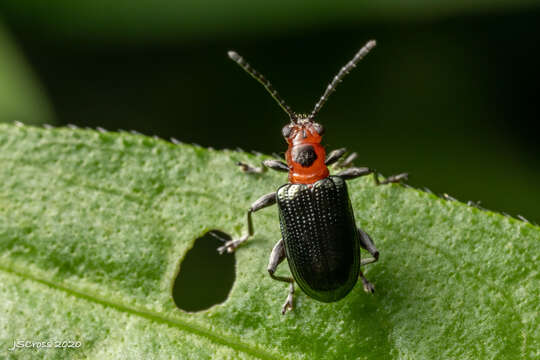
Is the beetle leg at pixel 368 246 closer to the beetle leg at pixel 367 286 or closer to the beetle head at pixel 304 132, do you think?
the beetle leg at pixel 367 286

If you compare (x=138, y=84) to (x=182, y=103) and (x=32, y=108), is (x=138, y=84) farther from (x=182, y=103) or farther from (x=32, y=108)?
(x=32, y=108)

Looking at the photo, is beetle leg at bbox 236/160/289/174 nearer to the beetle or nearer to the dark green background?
the beetle

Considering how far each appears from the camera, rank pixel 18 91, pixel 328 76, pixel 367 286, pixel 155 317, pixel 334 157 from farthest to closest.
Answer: pixel 328 76 → pixel 18 91 → pixel 334 157 → pixel 367 286 → pixel 155 317

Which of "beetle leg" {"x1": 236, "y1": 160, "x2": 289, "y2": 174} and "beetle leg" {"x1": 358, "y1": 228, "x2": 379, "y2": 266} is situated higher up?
"beetle leg" {"x1": 236, "y1": 160, "x2": 289, "y2": 174}

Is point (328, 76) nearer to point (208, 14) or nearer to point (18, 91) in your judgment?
point (208, 14)

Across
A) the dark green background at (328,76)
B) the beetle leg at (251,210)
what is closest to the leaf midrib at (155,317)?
the beetle leg at (251,210)

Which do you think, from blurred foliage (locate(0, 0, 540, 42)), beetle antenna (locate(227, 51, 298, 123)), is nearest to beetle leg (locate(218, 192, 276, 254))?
beetle antenna (locate(227, 51, 298, 123))

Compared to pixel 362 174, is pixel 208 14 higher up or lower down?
higher up

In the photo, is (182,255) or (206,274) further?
(206,274)

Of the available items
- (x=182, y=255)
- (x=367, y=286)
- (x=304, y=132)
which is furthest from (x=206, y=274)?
(x=367, y=286)
